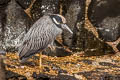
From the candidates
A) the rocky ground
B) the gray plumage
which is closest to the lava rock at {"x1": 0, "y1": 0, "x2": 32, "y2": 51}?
the rocky ground

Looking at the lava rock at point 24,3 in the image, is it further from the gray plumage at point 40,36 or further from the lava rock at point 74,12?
the gray plumage at point 40,36

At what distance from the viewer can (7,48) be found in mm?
6234

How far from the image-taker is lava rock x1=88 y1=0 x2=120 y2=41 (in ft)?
19.5

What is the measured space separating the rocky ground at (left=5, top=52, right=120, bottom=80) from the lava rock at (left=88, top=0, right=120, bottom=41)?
44 cm

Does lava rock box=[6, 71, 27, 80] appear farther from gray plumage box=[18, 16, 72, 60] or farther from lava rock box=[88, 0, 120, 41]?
lava rock box=[88, 0, 120, 41]

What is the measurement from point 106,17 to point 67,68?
142cm

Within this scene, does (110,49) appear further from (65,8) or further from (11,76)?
(11,76)

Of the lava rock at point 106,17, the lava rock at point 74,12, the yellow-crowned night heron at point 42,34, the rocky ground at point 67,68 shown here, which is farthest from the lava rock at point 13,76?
the lava rock at point 106,17

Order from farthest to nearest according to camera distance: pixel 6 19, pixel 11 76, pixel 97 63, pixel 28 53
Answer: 1. pixel 6 19
2. pixel 97 63
3. pixel 28 53
4. pixel 11 76

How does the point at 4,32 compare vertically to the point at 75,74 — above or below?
above

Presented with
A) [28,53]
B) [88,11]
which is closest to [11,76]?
[28,53]

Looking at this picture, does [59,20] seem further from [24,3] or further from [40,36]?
[24,3]

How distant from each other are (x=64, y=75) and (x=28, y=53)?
65 cm

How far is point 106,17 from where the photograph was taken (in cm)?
602
